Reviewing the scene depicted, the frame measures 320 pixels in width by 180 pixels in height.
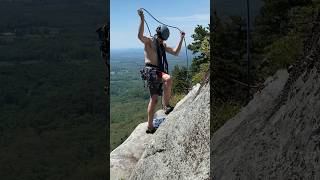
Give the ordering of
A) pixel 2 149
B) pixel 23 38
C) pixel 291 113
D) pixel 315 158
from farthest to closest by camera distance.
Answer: pixel 23 38 → pixel 2 149 → pixel 291 113 → pixel 315 158

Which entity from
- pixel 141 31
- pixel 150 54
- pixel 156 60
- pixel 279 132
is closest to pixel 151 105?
pixel 156 60

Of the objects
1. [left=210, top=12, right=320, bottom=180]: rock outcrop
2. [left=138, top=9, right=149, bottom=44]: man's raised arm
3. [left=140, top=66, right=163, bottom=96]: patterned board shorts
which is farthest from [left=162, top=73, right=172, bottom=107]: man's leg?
[left=210, top=12, right=320, bottom=180]: rock outcrop

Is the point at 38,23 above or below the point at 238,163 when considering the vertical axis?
above

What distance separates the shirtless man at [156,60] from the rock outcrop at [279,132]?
4.91ft

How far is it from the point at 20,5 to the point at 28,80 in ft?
51.1

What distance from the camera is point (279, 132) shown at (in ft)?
28.0

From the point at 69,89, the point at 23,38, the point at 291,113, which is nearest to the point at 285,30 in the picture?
the point at 291,113

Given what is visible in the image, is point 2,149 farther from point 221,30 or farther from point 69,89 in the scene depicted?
point 221,30

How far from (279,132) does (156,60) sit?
272 centimetres

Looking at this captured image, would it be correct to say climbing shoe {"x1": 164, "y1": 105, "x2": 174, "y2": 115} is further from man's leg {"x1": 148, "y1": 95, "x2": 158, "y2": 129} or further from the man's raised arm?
the man's raised arm

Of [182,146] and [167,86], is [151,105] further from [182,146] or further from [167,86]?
[182,146]

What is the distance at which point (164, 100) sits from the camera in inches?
394

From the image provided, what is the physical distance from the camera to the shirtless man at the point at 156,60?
964 centimetres

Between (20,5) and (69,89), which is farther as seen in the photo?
(20,5)
